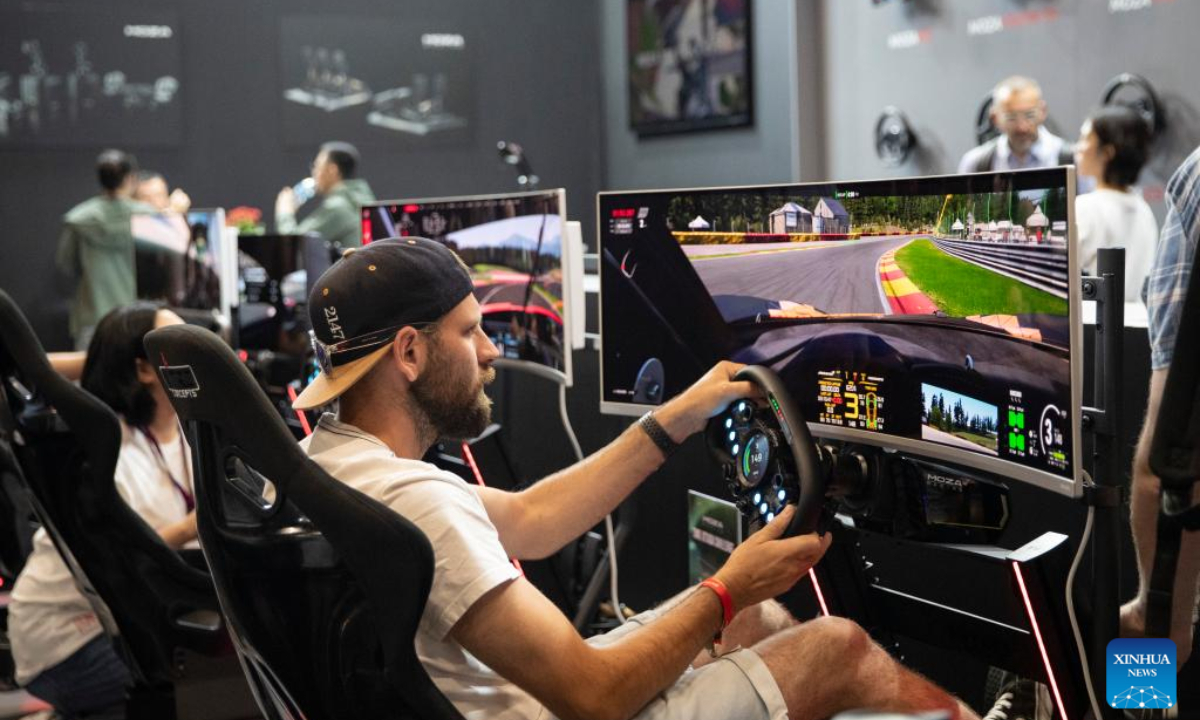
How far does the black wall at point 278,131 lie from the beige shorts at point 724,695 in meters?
8.88

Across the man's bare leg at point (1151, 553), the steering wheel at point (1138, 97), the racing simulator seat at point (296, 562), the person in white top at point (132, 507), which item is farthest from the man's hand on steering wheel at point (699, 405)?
the steering wheel at point (1138, 97)

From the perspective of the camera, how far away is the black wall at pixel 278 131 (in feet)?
31.9

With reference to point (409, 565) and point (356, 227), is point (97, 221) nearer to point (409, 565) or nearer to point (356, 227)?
point (356, 227)

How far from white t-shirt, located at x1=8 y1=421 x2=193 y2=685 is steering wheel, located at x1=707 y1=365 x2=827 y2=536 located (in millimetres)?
1312

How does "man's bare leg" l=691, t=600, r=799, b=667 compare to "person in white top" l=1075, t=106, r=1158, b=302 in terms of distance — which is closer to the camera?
"man's bare leg" l=691, t=600, r=799, b=667

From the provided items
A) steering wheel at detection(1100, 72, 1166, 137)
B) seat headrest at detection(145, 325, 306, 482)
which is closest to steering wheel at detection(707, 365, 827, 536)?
seat headrest at detection(145, 325, 306, 482)

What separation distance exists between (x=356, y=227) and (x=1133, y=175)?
14.6 feet

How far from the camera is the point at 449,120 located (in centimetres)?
1066

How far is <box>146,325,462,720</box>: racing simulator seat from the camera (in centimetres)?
154

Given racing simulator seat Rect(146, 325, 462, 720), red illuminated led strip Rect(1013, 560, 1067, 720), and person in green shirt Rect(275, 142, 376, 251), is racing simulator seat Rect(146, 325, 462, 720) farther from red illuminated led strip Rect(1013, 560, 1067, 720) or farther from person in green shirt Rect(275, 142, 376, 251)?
person in green shirt Rect(275, 142, 376, 251)

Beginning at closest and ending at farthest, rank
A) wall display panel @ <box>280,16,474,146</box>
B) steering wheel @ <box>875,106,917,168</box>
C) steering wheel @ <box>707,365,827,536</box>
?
steering wheel @ <box>707,365,827,536</box> < steering wheel @ <box>875,106,917,168</box> < wall display panel @ <box>280,16,474,146</box>

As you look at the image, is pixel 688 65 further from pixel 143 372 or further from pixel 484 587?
pixel 484 587

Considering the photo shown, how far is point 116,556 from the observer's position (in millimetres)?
2498

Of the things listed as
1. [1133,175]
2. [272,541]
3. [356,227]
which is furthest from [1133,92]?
[272,541]
